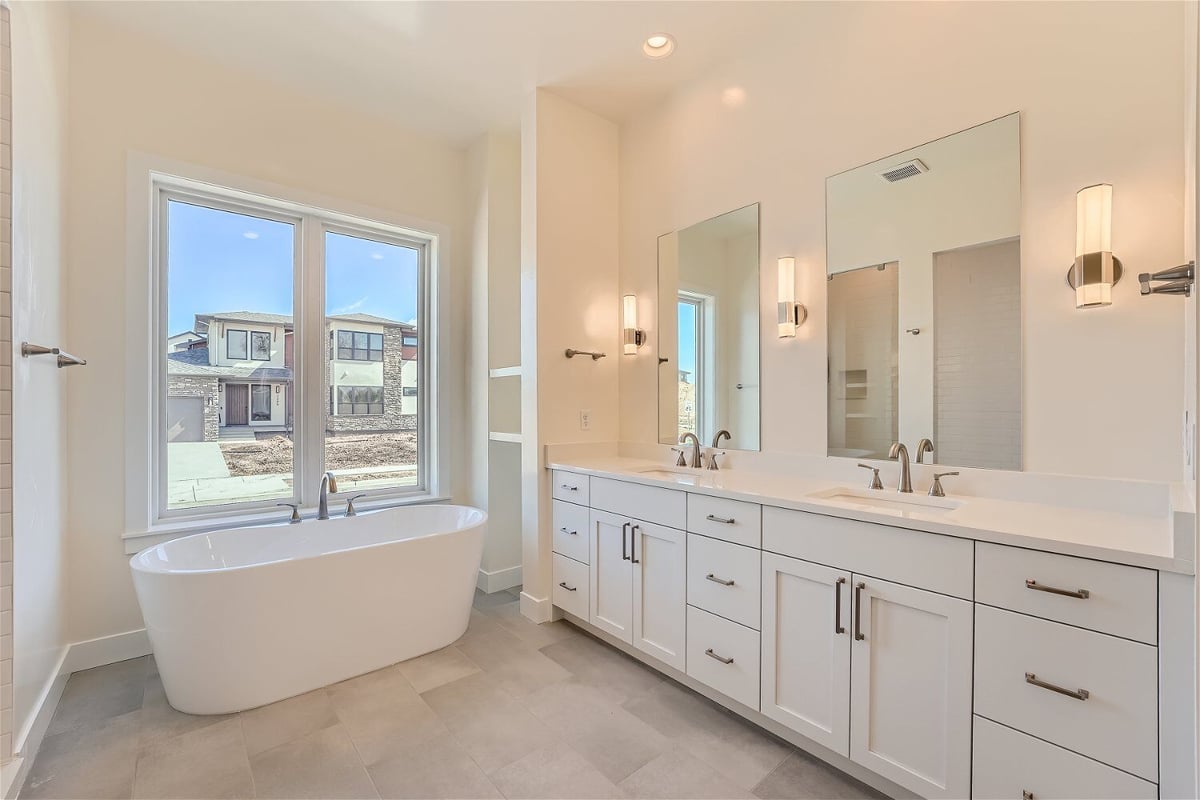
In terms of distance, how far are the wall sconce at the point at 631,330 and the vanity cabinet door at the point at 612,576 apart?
1008mm

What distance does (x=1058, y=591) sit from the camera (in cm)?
118

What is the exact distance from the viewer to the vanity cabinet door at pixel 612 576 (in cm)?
234

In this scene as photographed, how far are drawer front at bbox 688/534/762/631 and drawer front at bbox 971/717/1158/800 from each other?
66cm

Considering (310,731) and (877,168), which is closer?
(310,731)

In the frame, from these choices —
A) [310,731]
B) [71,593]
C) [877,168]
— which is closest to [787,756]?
[310,731]

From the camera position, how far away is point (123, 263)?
242 centimetres

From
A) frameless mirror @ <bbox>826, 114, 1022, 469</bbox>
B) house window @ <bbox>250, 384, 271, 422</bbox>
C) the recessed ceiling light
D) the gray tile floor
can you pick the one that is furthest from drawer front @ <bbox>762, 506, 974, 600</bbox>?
house window @ <bbox>250, 384, 271, 422</bbox>

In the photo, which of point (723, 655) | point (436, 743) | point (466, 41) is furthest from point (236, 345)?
point (723, 655)

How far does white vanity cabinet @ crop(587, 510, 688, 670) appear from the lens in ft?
6.95

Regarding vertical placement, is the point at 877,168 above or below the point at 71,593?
above

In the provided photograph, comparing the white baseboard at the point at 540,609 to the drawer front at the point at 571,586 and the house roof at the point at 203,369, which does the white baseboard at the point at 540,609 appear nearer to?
the drawer front at the point at 571,586

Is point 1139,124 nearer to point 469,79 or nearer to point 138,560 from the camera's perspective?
point 469,79

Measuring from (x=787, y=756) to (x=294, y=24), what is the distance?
3.58 m

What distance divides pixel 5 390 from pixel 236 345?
139cm
